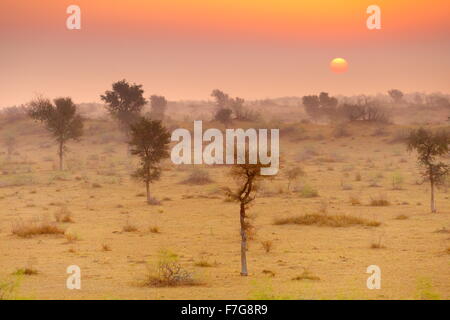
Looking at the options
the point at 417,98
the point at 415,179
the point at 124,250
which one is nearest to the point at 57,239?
the point at 124,250

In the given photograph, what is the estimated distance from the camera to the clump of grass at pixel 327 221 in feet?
83.2

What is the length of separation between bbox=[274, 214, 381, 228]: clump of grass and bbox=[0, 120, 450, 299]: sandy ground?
498mm

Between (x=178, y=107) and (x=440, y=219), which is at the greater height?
(x=178, y=107)

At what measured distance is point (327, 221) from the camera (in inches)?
1011

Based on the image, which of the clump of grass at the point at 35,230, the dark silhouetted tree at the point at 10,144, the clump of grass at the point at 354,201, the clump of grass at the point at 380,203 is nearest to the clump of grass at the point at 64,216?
the clump of grass at the point at 35,230

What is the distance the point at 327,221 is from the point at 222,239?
5006 mm

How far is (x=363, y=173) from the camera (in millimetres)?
46125

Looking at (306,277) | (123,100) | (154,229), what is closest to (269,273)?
(306,277)

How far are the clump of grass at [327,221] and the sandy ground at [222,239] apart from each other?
498 mm

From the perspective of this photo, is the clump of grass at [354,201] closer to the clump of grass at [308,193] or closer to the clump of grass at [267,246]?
the clump of grass at [308,193]

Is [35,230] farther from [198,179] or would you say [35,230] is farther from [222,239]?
[198,179]

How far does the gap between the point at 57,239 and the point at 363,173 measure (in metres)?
28.3
